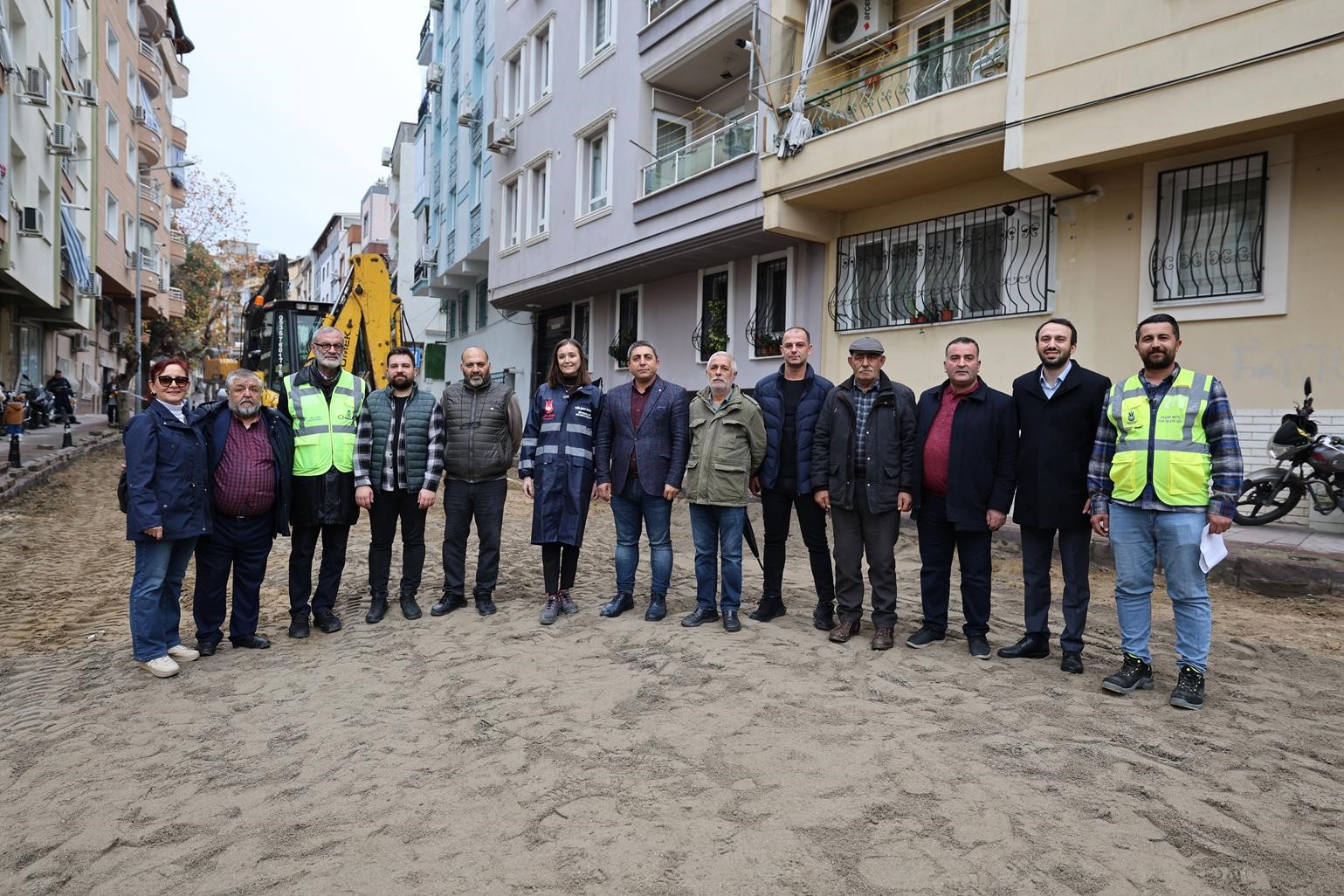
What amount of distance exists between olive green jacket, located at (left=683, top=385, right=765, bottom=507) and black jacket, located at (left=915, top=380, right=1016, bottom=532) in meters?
1.42

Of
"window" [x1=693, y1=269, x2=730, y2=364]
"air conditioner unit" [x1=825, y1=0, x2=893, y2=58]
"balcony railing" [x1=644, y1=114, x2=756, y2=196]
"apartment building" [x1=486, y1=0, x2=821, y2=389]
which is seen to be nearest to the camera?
"air conditioner unit" [x1=825, y1=0, x2=893, y2=58]

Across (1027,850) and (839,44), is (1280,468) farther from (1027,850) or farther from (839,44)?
(839,44)

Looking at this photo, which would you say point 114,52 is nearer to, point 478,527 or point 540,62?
point 540,62

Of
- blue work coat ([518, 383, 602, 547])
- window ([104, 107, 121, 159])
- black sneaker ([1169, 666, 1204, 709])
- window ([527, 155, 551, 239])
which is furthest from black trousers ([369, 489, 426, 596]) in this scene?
window ([104, 107, 121, 159])

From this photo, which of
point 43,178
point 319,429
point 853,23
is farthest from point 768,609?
point 43,178

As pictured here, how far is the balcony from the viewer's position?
3397cm

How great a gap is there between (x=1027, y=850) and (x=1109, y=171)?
9.59 metres

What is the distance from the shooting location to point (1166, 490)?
4820 mm

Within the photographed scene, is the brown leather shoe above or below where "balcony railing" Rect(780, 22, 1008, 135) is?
below

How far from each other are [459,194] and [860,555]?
24.1 meters

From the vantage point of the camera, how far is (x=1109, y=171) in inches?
420

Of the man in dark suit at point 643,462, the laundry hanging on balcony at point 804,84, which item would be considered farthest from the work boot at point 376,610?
the laundry hanging on balcony at point 804,84

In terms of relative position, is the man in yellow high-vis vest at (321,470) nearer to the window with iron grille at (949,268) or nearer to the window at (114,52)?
the window with iron grille at (949,268)

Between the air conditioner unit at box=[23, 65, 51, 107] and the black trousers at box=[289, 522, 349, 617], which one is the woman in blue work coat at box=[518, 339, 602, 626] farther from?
the air conditioner unit at box=[23, 65, 51, 107]
